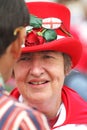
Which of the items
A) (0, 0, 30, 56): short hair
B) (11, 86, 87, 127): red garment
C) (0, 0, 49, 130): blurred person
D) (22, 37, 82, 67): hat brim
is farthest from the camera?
(11, 86, 87, 127): red garment

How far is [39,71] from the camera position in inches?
130

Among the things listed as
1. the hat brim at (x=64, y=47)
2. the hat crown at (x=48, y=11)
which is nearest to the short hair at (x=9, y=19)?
the hat brim at (x=64, y=47)

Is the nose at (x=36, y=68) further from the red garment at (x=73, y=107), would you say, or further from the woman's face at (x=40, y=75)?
the red garment at (x=73, y=107)

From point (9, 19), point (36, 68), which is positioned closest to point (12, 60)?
Result: point (9, 19)

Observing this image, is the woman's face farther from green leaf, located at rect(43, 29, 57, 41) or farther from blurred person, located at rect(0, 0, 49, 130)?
blurred person, located at rect(0, 0, 49, 130)

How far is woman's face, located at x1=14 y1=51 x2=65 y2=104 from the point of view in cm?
332

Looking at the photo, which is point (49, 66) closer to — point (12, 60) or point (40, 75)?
point (40, 75)

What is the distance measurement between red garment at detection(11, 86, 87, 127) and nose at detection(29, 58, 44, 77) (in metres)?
0.31

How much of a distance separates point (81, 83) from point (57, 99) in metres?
0.95

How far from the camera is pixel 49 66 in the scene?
11.0ft

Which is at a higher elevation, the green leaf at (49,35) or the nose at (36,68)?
the green leaf at (49,35)

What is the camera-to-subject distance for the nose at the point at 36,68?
3.30m

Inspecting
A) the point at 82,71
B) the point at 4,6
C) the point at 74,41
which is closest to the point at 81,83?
the point at 82,71

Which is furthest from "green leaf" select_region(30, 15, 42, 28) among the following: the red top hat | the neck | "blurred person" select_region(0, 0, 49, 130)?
"blurred person" select_region(0, 0, 49, 130)
